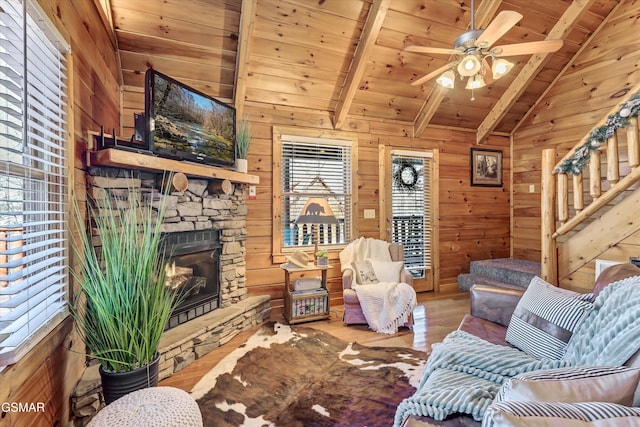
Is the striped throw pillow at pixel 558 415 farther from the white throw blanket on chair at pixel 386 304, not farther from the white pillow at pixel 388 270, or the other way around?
the white pillow at pixel 388 270

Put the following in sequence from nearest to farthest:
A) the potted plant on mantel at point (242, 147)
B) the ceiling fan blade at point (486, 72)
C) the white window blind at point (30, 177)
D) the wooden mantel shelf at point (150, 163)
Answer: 1. the white window blind at point (30, 177)
2. the wooden mantel shelf at point (150, 163)
3. the ceiling fan blade at point (486, 72)
4. the potted plant on mantel at point (242, 147)

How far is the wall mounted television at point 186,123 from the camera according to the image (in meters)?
2.25

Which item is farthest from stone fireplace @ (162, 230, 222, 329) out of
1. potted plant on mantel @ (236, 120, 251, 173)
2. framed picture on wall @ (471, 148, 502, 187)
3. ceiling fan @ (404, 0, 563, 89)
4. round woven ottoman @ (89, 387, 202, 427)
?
framed picture on wall @ (471, 148, 502, 187)

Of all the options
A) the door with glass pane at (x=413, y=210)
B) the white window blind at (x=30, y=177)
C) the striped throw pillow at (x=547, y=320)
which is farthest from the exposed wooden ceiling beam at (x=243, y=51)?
the striped throw pillow at (x=547, y=320)

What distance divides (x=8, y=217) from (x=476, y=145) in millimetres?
5402

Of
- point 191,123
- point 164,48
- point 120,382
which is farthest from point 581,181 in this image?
point 164,48

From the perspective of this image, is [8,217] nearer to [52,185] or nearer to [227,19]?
[52,185]

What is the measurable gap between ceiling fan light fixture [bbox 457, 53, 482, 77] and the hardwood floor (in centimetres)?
231

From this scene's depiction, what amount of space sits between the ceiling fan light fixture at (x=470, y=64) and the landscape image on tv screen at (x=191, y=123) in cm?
210

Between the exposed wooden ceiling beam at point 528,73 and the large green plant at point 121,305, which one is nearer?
the large green plant at point 121,305

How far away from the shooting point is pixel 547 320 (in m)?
1.63

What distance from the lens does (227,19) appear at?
9.50ft

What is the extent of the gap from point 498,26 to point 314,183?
2.45 m

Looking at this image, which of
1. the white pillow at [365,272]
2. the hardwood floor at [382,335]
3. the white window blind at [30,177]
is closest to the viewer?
the white window blind at [30,177]
